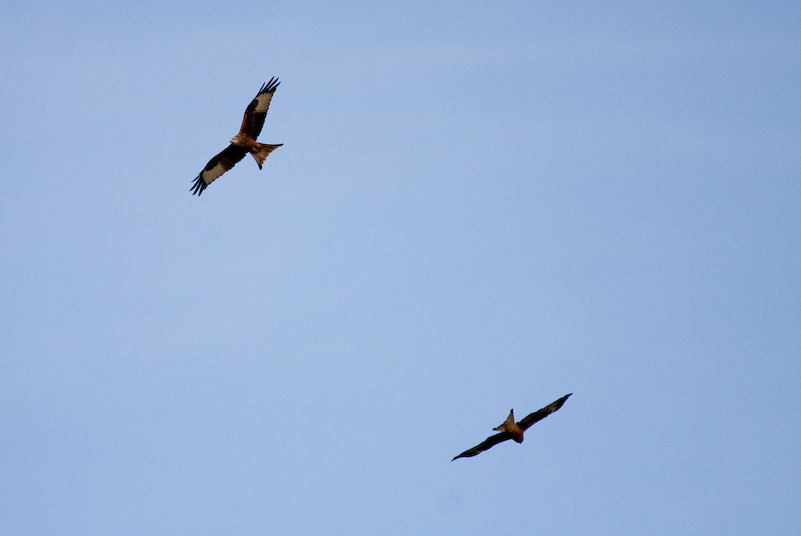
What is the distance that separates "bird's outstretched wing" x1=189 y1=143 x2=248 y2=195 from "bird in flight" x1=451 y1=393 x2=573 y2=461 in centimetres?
954

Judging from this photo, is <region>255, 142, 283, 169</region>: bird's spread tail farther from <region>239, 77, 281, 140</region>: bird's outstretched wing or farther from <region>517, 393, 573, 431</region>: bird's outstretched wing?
<region>517, 393, 573, 431</region>: bird's outstretched wing

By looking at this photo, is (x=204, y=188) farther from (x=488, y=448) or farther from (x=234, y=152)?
(x=488, y=448)

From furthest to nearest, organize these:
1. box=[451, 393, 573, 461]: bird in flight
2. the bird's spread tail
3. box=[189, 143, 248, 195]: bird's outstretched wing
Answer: box=[189, 143, 248, 195]: bird's outstretched wing, the bird's spread tail, box=[451, 393, 573, 461]: bird in flight

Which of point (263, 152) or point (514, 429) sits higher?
point (263, 152)

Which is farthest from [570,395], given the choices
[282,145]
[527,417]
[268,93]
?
[268,93]

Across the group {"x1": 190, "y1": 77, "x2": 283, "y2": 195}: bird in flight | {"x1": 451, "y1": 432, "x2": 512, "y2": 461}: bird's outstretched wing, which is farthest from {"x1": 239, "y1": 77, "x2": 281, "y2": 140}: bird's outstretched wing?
{"x1": 451, "y1": 432, "x2": 512, "y2": 461}: bird's outstretched wing

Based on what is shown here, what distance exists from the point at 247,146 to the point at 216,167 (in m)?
1.83

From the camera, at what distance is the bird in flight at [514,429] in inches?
756

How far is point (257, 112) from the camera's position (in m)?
23.1

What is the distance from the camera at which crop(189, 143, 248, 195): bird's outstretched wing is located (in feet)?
78.8

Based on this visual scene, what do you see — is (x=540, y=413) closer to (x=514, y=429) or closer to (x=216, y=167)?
(x=514, y=429)

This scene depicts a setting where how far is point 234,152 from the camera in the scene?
23.9 m

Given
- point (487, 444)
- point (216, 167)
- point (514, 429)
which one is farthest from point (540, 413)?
point (216, 167)

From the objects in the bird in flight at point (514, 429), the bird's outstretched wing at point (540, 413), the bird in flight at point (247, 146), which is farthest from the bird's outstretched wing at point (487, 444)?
the bird in flight at point (247, 146)
